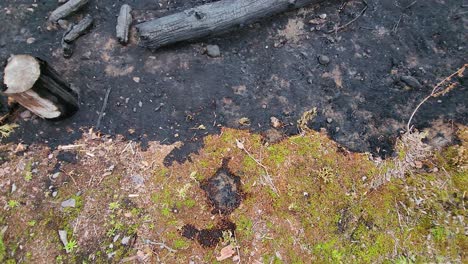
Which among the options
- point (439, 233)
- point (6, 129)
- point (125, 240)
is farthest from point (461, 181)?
point (6, 129)

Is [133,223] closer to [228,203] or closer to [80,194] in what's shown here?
[80,194]

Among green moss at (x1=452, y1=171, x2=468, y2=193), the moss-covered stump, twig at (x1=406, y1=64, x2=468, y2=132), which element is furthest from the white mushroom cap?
green moss at (x1=452, y1=171, x2=468, y2=193)

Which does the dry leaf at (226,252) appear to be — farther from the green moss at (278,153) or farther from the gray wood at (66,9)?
the gray wood at (66,9)

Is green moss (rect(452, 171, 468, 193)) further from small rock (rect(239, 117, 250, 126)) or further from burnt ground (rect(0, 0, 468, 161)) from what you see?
small rock (rect(239, 117, 250, 126))

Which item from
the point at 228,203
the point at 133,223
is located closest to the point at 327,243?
the point at 228,203

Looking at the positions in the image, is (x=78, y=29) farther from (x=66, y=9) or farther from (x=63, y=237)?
(x=63, y=237)

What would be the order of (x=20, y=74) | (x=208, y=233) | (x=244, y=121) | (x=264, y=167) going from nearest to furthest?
(x=20, y=74) → (x=208, y=233) → (x=264, y=167) → (x=244, y=121)
